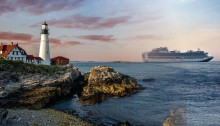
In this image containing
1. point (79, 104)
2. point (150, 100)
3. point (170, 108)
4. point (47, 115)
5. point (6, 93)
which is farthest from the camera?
point (150, 100)

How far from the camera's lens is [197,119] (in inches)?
1165

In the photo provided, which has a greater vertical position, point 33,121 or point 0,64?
point 0,64

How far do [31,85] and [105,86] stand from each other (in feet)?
41.0

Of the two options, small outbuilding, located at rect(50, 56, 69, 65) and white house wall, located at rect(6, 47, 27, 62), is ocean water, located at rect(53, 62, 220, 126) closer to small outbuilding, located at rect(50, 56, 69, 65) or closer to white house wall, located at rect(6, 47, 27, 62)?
white house wall, located at rect(6, 47, 27, 62)

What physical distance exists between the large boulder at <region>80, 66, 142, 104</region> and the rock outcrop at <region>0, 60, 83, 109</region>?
3140mm

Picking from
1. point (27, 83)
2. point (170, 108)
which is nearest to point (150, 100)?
point (170, 108)

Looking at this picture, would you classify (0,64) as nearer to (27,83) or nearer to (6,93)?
(27,83)

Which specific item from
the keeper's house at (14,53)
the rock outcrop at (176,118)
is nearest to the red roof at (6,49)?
the keeper's house at (14,53)

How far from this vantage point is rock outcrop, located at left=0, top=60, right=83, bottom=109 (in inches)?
1320

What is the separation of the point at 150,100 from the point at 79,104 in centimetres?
1005

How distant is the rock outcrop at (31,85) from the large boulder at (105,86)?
3.14 metres

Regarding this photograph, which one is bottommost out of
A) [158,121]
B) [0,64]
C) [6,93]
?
[158,121]

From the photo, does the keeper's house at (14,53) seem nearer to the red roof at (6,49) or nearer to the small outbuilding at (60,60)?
the red roof at (6,49)

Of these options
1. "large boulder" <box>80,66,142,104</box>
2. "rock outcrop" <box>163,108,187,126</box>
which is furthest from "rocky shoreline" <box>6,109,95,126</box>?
"large boulder" <box>80,66,142,104</box>
